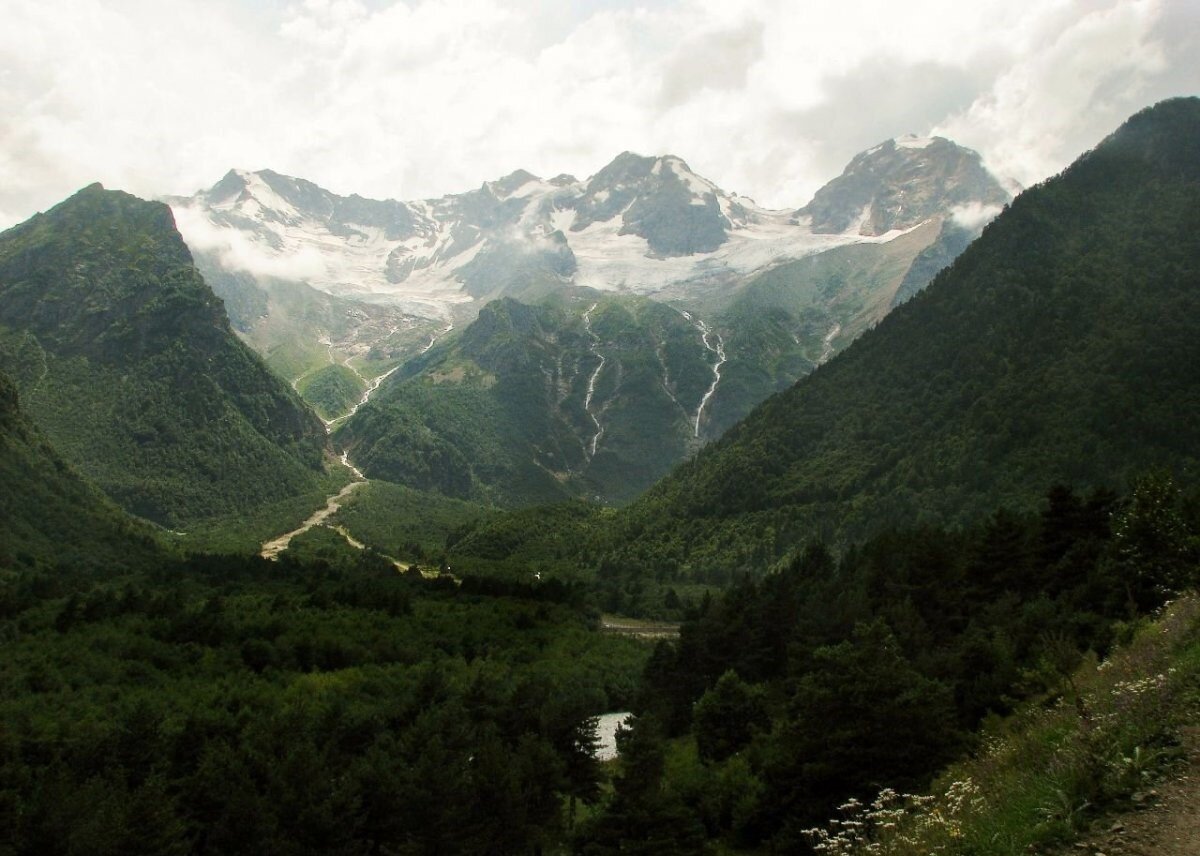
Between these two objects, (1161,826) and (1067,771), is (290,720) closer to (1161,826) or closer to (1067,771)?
(1067,771)

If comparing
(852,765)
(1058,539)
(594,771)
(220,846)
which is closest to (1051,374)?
(1058,539)

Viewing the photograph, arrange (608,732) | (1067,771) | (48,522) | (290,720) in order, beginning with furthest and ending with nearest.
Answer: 1. (48,522)
2. (608,732)
3. (290,720)
4. (1067,771)

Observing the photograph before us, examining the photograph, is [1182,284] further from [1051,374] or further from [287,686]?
[287,686]

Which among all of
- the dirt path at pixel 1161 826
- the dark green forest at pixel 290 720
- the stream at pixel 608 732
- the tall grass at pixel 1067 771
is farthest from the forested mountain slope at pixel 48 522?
the dirt path at pixel 1161 826

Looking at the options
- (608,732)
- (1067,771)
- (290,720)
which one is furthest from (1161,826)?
(608,732)

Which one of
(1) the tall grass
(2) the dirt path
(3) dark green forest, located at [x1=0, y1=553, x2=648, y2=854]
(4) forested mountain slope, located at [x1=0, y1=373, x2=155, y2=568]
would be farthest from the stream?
(4) forested mountain slope, located at [x1=0, y1=373, x2=155, y2=568]

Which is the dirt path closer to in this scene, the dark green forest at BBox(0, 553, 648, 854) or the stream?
the dark green forest at BBox(0, 553, 648, 854)

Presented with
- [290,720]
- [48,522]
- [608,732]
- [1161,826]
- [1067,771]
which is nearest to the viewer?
[1161,826]

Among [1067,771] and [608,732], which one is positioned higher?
[1067,771]
